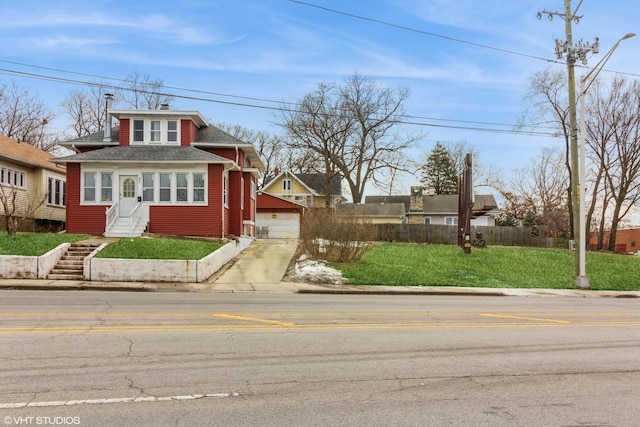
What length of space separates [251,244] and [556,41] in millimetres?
19347

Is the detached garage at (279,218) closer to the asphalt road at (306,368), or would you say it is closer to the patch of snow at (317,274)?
the patch of snow at (317,274)

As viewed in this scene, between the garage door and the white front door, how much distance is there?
59.0 feet

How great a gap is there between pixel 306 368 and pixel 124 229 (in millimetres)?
19885

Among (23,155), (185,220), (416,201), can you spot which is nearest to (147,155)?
(185,220)

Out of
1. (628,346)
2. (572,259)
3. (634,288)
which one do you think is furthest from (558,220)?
(628,346)

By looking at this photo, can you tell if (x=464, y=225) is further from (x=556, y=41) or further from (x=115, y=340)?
(x=115, y=340)

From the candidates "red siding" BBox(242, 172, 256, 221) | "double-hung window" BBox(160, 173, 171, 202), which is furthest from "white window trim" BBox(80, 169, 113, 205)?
"red siding" BBox(242, 172, 256, 221)

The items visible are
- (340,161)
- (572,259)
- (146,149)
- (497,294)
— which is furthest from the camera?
(340,161)

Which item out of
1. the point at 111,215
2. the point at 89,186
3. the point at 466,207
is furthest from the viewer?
the point at 466,207

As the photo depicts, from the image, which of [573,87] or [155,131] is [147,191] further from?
[573,87]

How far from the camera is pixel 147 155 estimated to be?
25047 millimetres

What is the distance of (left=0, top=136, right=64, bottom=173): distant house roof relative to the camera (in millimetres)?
27188

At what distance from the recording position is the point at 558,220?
180ft

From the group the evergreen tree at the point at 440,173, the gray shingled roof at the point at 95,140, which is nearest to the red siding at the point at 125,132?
the gray shingled roof at the point at 95,140
